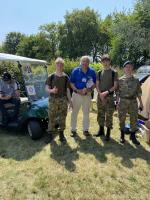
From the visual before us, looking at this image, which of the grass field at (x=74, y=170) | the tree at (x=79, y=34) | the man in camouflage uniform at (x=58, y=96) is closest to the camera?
the grass field at (x=74, y=170)

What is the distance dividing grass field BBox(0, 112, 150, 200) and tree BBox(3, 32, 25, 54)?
2720 inches

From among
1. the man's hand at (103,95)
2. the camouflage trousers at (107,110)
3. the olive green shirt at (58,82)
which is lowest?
the camouflage trousers at (107,110)

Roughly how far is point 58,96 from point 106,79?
3.29 ft

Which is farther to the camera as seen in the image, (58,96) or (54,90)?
(58,96)

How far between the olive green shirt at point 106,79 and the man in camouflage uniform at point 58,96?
0.67m

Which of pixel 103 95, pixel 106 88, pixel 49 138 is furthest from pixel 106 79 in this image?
pixel 49 138

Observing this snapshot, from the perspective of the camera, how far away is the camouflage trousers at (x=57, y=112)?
6.61 metres

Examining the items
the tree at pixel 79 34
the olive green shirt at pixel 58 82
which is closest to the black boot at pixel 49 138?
the olive green shirt at pixel 58 82

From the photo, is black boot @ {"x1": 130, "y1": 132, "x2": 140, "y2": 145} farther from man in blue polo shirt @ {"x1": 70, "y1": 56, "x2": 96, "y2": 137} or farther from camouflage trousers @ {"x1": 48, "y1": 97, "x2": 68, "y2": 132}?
camouflage trousers @ {"x1": 48, "y1": 97, "x2": 68, "y2": 132}

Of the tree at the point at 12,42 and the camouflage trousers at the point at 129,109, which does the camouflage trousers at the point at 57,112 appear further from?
the tree at the point at 12,42

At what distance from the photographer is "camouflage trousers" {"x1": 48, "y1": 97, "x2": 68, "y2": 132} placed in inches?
260

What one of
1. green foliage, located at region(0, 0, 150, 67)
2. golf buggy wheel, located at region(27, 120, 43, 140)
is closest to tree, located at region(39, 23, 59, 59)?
green foliage, located at region(0, 0, 150, 67)

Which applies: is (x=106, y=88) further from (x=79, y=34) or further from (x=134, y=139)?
(x=79, y=34)

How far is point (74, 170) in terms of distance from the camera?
544 centimetres
